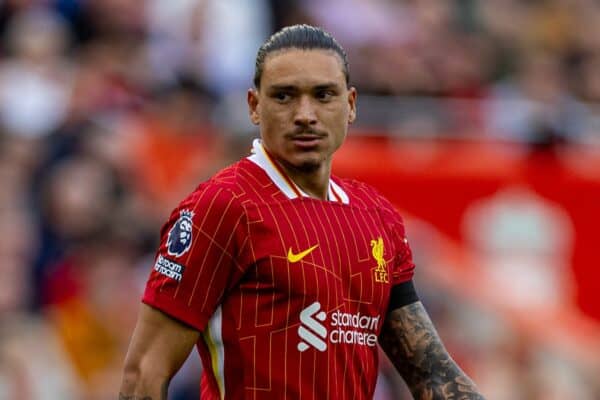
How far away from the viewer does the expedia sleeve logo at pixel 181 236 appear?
5.28 meters

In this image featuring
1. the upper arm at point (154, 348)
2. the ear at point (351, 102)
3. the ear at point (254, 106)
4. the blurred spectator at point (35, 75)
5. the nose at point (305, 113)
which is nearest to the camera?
the upper arm at point (154, 348)

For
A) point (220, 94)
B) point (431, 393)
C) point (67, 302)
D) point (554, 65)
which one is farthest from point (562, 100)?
point (431, 393)

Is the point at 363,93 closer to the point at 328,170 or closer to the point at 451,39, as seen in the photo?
the point at 451,39

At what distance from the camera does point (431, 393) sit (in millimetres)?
5758

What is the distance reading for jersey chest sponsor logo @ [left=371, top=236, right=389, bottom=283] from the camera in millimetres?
5586

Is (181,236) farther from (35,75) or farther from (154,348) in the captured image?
(35,75)

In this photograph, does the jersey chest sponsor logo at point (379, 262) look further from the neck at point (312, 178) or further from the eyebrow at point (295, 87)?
the eyebrow at point (295, 87)

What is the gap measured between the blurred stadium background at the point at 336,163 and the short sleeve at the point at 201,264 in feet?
15.5

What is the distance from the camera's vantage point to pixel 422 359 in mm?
5793

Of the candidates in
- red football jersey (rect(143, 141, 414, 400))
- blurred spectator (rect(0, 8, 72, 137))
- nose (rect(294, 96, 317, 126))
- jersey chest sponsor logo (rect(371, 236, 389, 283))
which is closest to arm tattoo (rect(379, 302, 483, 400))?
jersey chest sponsor logo (rect(371, 236, 389, 283))

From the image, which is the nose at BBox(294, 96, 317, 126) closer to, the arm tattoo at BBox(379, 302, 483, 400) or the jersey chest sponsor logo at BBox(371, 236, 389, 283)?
the jersey chest sponsor logo at BBox(371, 236, 389, 283)

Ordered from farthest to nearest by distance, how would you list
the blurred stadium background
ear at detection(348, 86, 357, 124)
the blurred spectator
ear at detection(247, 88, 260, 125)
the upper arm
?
the blurred spectator < the blurred stadium background < ear at detection(348, 86, 357, 124) < ear at detection(247, 88, 260, 125) < the upper arm

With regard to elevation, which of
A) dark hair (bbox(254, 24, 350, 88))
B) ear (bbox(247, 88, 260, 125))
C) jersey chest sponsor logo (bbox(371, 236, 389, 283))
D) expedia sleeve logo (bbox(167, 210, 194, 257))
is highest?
dark hair (bbox(254, 24, 350, 88))

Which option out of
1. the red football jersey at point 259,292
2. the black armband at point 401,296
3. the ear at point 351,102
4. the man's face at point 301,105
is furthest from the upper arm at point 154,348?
the ear at point 351,102
